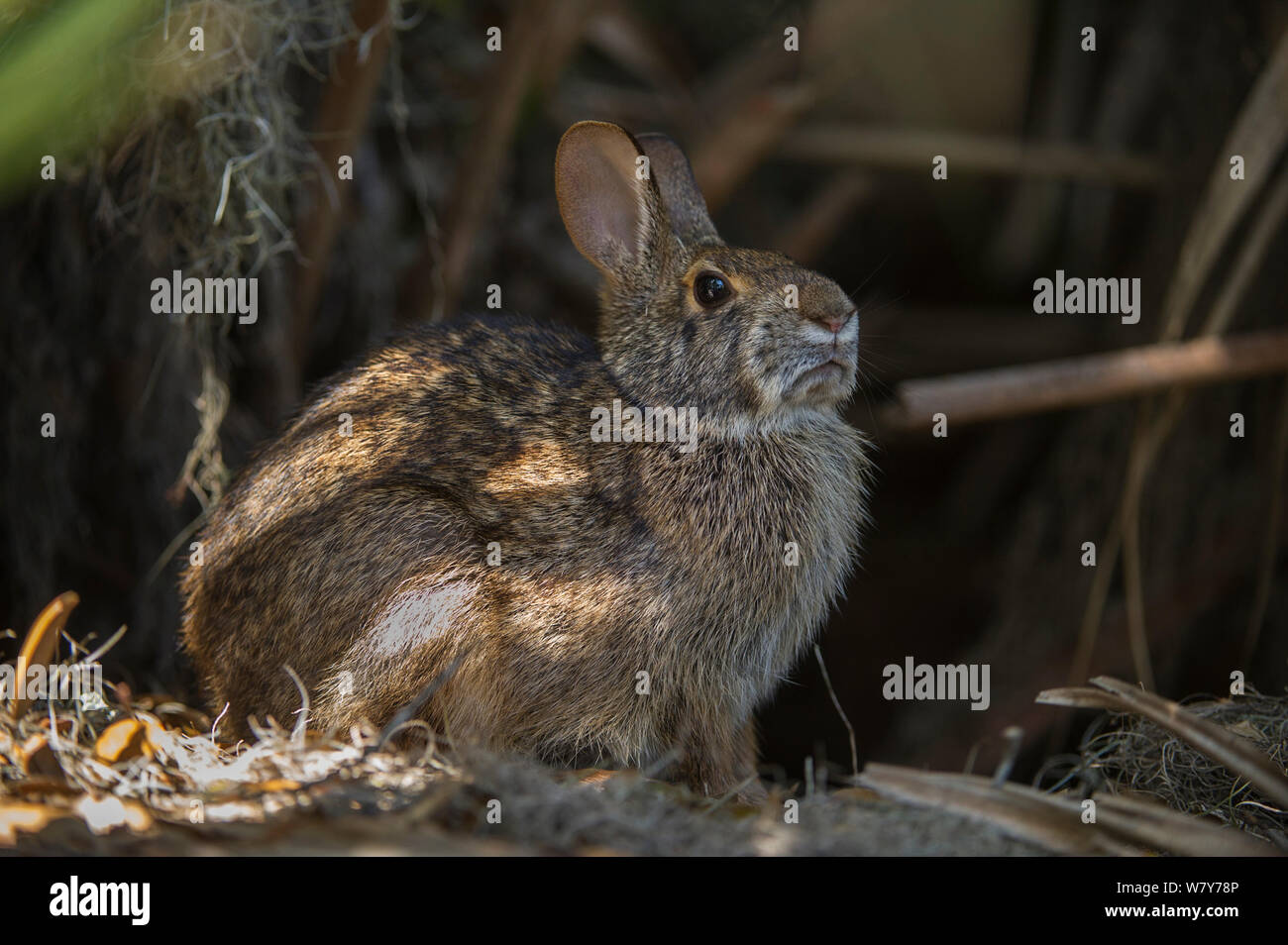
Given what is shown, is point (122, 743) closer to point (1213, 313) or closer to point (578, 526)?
point (578, 526)

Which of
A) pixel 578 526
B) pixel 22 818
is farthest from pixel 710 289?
pixel 22 818

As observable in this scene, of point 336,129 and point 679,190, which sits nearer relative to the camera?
point 679,190

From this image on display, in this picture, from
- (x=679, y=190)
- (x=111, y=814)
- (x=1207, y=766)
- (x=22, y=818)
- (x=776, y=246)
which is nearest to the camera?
(x=22, y=818)

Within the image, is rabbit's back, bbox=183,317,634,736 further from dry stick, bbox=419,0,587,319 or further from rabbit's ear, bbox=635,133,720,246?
dry stick, bbox=419,0,587,319

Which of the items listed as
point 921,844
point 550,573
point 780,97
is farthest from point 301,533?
point 780,97

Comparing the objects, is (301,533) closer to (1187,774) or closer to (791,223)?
(1187,774)

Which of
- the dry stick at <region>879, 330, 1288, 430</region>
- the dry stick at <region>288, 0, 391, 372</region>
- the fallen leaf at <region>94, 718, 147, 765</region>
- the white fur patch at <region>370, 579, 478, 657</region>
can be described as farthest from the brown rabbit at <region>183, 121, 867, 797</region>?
the dry stick at <region>288, 0, 391, 372</region>
